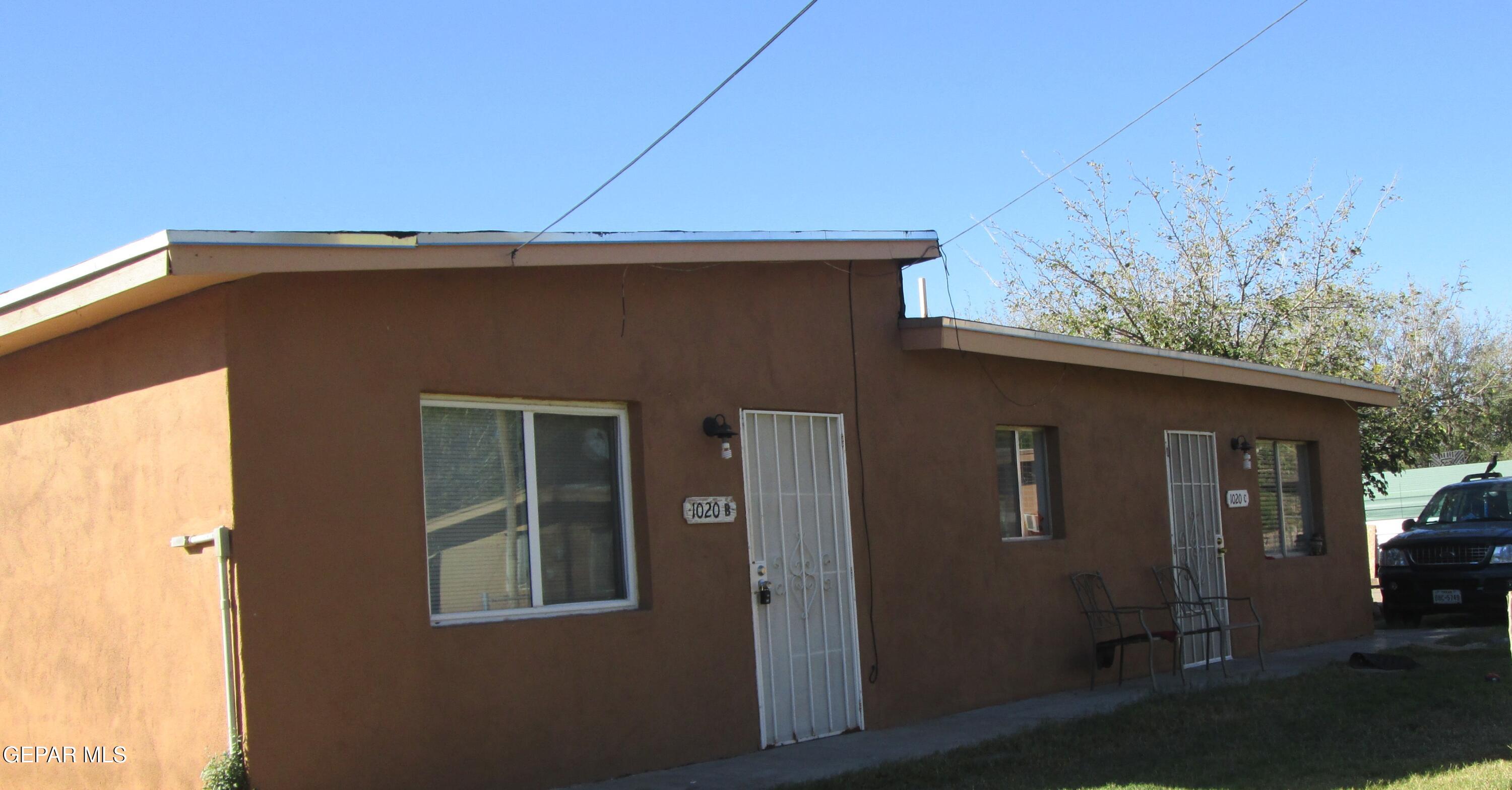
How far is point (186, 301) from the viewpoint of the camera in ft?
21.3

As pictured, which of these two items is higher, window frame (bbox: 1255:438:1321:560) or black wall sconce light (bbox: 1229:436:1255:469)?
black wall sconce light (bbox: 1229:436:1255:469)

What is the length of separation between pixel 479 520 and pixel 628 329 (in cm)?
154

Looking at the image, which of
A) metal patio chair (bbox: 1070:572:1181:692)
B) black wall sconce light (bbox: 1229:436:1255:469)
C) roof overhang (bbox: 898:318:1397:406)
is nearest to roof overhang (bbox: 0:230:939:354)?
roof overhang (bbox: 898:318:1397:406)

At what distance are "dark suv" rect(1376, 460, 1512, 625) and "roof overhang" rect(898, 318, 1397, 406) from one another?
6.71ft

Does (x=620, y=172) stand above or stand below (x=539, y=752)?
above

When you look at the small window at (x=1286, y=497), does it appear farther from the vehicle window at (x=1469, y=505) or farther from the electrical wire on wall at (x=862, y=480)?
the electrical wire on wall at (x=862, y=480)

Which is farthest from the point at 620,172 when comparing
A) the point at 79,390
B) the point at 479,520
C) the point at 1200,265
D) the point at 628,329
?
the point at 1200,265

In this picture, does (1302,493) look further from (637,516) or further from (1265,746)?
(637,516)

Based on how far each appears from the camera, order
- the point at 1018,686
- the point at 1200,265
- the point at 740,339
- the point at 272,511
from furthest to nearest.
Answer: the point at 1200,265, the point at 1018,686, the point at 740,339, the point at 272,511

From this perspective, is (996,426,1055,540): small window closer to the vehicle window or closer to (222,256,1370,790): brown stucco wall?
(222,256,1370,790): brown stucco wall

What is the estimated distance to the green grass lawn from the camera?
23.0 ft

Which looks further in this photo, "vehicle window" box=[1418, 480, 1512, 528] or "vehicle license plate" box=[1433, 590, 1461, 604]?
"vehicle window" box=[1418, 480, 1512, 528]

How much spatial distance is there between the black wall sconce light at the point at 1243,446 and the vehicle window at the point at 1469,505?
487 cm

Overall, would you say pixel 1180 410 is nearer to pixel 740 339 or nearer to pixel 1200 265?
pixel 740 339
